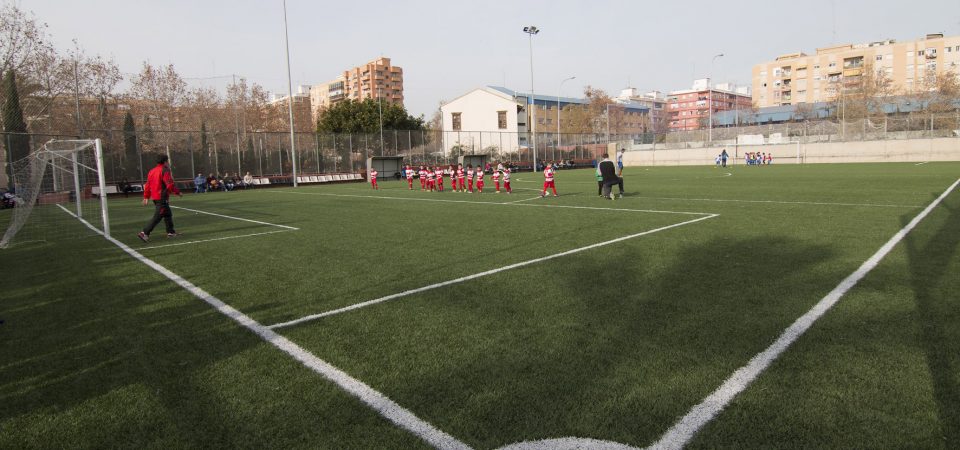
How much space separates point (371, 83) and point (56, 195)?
12576 centimetres

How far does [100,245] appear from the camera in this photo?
11203 mm

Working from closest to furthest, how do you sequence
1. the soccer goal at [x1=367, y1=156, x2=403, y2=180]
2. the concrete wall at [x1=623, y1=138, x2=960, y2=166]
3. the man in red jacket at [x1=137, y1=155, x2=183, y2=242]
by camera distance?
the man in red jacket at [x1=137, y1=155, x2=183, y2=242], the soccer goal at [x1=367, y1=156, x2=403, y2=180], the concrete wall at [x1=623, y1=138, x2=960, y2=166]

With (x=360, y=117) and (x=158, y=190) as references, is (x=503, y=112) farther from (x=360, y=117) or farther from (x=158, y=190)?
(x=158, y=190)

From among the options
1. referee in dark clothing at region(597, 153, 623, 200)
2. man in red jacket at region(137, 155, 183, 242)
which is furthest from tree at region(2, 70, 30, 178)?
referee in dark clothing at region(597, 153, 623, 200)

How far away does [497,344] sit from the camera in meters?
4.57

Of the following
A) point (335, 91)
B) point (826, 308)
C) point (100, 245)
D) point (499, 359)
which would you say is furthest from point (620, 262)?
point (335, 91)

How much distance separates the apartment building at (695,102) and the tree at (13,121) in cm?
15418

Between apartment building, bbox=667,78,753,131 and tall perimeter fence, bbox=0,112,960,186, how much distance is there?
110285mm

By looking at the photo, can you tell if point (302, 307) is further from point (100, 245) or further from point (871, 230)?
point (871, 230)

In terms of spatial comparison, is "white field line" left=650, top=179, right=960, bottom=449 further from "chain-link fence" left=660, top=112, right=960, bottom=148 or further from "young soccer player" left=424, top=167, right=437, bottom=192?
"chain-link fence" left=660, top=112, right=960, bottom=148

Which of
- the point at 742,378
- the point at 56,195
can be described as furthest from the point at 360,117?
the point at 742,378

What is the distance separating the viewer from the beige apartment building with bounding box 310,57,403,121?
469 ft

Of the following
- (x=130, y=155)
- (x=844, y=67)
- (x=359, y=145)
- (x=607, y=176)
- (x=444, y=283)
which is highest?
(x=844, y=67)

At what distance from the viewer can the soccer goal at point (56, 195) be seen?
1299 cm
